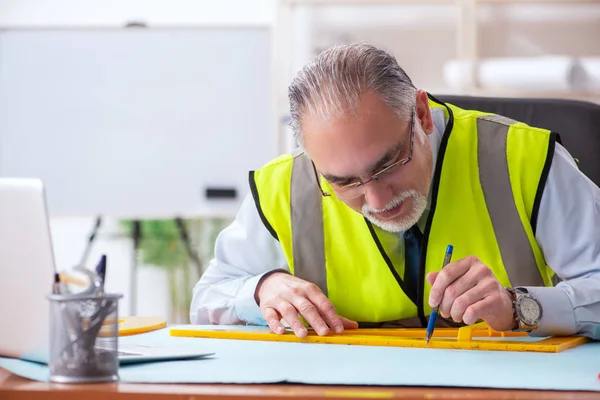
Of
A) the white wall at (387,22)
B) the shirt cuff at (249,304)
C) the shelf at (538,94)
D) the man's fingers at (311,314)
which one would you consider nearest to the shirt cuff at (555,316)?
the man's fingers at (311,314)

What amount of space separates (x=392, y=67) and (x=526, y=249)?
0.42 metres

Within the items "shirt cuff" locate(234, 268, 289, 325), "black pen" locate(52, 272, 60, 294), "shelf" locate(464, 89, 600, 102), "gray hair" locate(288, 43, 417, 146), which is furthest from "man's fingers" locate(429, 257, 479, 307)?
"shelf" locate(464, 89, 600, 102)

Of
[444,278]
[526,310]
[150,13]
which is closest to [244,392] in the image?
[444,278]

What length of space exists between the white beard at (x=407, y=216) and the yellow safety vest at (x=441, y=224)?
0.29 ft

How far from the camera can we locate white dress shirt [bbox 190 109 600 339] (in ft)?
4.83

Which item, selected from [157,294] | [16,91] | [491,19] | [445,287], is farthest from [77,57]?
[445,287]

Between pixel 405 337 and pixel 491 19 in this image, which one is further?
pixel 491 19

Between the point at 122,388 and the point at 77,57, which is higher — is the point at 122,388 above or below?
below

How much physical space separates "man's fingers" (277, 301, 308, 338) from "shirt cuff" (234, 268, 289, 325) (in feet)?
0.57

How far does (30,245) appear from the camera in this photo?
1099 millimetres

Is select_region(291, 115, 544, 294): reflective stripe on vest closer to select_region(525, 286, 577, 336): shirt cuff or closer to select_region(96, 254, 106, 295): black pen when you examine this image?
select_region(525, 286, 577, 336): shirt cuff

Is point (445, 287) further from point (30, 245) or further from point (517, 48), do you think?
point (517, 48)

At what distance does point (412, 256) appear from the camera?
172cm

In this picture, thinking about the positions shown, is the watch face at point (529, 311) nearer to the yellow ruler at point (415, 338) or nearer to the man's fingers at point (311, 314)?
the yellow ruler at point (415, 338)
